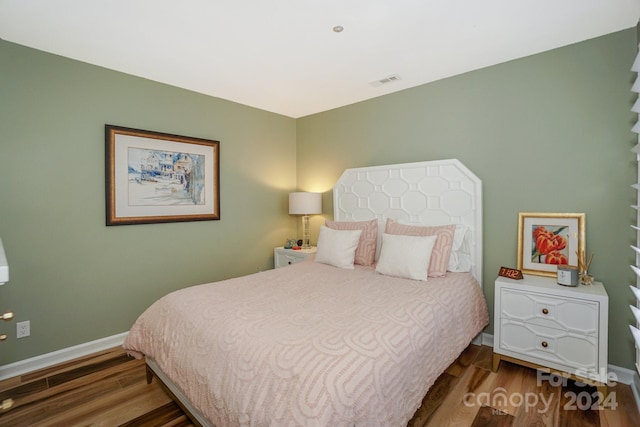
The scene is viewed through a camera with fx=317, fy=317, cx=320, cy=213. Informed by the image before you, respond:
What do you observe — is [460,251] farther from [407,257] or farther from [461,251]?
[407,257]

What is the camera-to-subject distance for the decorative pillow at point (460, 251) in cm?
275

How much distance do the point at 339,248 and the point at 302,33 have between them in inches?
71.5

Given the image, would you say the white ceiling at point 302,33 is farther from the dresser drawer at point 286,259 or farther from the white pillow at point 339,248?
the dresser drawer at point 286,259

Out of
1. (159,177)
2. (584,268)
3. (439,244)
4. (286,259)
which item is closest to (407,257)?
(439,244)

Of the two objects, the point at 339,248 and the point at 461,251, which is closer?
the point at 461,251

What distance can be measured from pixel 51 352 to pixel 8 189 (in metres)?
1.32

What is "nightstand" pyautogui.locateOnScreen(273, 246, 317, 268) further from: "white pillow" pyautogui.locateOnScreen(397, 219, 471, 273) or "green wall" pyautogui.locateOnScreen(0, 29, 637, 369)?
"white pillow" pyautogui.locateOnScreen(397, 219, 471, 273)

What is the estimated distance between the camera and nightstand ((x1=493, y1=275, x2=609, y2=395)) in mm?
1995

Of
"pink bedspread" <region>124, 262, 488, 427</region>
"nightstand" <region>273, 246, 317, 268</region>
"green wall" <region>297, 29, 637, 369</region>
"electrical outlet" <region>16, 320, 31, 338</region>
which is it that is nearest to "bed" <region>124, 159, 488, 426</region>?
"pink bedspread" <region>124, 262, 488, 427</region>

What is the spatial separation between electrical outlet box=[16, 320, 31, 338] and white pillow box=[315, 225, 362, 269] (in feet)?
7.86

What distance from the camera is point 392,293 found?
217cm

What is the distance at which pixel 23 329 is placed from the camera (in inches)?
95.7

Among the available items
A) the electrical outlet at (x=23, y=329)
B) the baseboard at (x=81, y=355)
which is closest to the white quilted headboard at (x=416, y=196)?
the baseboard at (x=81, y=355)

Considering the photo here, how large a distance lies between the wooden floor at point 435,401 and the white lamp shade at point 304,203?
2.17 meters
